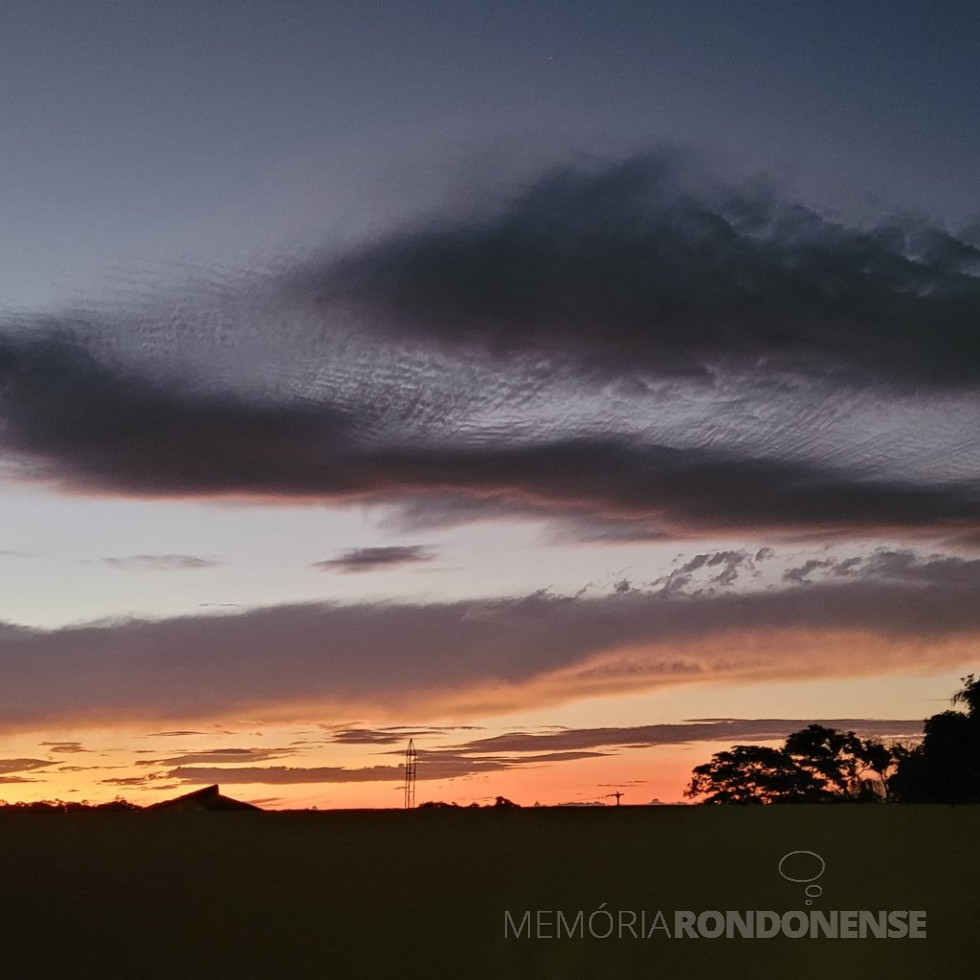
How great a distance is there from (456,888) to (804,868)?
11.5 ft

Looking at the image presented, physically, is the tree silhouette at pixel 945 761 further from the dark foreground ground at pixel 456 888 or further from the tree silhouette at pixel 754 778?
the dark foreground ground at pixel 456 888

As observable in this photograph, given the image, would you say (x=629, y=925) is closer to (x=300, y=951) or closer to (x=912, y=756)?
(x=300, y=951)

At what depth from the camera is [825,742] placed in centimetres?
4419

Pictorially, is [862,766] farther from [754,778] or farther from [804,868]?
[804,868]

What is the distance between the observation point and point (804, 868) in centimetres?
1313

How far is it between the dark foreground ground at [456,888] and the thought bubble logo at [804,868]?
0.09m

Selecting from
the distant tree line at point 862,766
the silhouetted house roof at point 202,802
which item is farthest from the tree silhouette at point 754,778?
the silhouetted house roof at point 202,802

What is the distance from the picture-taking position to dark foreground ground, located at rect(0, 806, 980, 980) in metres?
12.0

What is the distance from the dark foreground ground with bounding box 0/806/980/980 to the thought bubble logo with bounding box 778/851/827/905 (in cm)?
9

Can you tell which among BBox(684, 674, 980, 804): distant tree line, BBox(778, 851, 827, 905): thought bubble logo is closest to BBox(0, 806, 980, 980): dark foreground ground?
BBox(778, 851, 827, 905): thought bubble logo

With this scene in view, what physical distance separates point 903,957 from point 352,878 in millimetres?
5301

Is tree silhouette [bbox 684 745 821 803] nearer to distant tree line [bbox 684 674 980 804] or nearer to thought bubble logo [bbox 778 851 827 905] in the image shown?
distant tree line [bbox 684 674 980 804]

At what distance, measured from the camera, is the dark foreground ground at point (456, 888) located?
39.3 feet

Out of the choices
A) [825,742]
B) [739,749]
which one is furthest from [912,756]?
[739,749]
